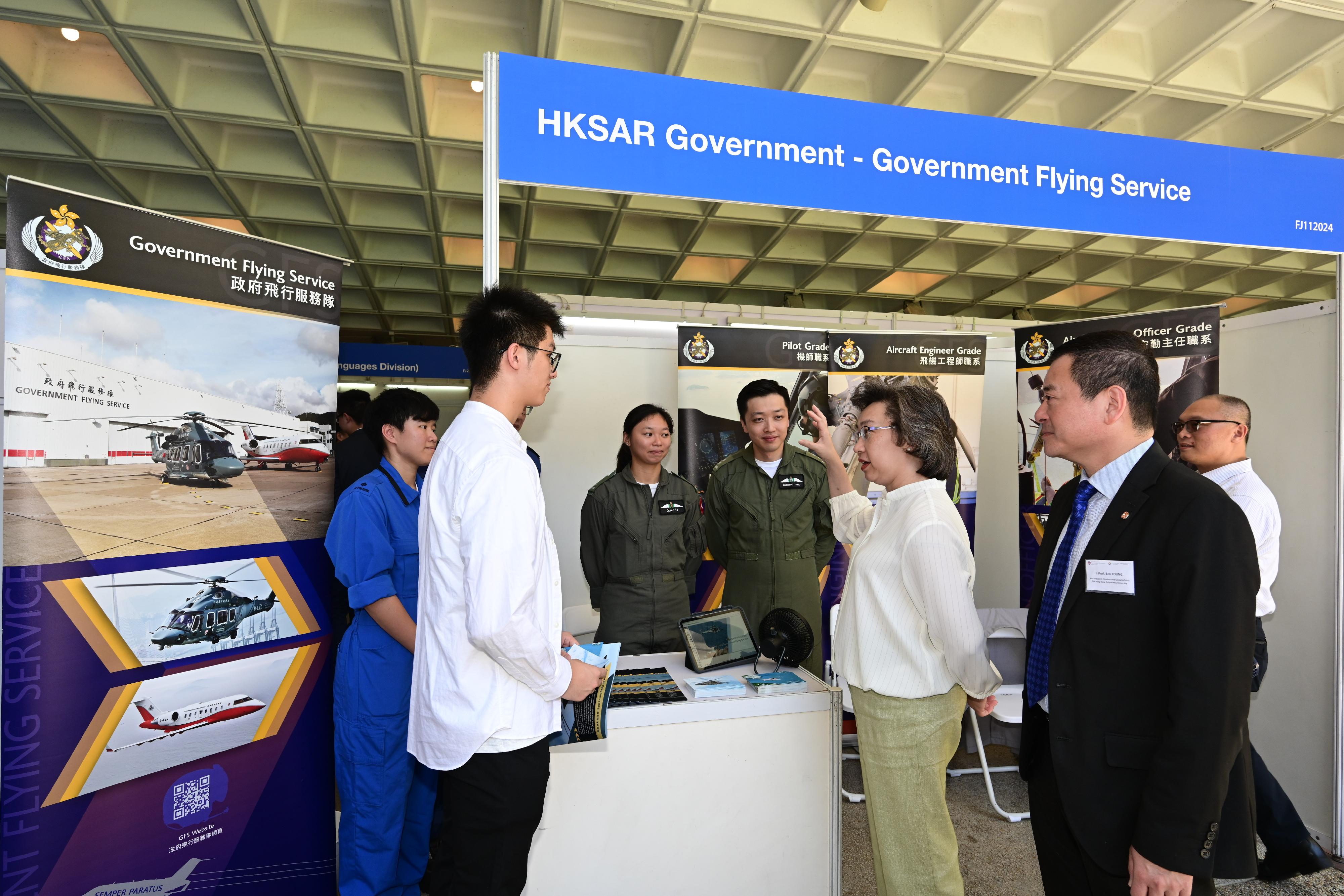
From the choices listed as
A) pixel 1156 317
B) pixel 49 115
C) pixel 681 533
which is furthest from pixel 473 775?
pixel 49 115

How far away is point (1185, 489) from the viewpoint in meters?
1.24

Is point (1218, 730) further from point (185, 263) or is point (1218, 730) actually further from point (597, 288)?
point (597, 288)

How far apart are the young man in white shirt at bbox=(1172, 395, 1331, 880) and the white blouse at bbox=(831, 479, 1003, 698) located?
1.51m

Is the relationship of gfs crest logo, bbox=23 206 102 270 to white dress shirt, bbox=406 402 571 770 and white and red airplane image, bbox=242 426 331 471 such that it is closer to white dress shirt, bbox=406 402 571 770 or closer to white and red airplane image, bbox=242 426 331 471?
white and red airplane image, bbox=242 426 331 471

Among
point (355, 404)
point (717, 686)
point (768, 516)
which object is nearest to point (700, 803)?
point (717, 686)

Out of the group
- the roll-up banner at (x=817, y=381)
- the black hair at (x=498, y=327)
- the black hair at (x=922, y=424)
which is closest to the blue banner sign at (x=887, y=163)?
the black hair at (x=498, y=327)

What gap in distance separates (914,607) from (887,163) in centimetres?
144

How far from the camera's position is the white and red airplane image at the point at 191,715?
1876 millimetres

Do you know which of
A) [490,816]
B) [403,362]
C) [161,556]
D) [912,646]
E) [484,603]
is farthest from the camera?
[403,362]

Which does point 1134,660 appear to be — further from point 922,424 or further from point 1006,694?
point 1006,694

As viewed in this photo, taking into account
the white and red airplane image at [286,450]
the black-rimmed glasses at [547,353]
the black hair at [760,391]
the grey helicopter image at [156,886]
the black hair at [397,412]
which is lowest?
the grey helicopter image at [156,886]

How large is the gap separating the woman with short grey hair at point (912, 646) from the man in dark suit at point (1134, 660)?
21 centimetres

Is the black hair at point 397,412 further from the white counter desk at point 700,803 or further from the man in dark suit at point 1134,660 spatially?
the man in dark suit at point 1134,660

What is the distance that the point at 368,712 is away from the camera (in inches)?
83.8
